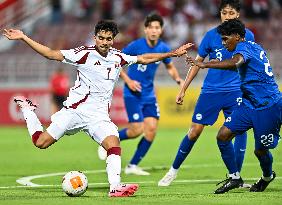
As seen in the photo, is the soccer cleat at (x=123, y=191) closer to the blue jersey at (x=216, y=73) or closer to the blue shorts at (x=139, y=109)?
the blue jersey at (x=216, y=73)

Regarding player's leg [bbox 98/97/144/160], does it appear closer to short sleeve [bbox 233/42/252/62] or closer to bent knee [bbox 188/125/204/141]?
bent knee [bbox 188/125/204/141]

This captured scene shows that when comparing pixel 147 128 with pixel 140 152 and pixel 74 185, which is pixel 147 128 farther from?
pixel 74 185

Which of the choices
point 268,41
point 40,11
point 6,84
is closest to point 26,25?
point 40,11

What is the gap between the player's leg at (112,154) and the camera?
9898mm

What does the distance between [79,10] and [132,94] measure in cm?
1610

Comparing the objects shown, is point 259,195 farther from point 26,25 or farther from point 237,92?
point 26,25

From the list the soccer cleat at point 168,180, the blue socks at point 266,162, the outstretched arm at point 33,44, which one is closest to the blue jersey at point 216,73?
the soccer cleat at point 168,180

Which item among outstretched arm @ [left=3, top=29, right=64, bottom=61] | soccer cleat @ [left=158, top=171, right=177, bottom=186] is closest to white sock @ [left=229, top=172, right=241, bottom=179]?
soccer cleat @ [left=158, top=171, right=177, bottom=186]

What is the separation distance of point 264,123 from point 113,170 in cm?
188

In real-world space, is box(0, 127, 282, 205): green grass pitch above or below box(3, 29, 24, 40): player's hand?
below

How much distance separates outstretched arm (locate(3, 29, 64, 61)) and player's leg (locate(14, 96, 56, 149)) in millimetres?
1031

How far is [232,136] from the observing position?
10.6 meters

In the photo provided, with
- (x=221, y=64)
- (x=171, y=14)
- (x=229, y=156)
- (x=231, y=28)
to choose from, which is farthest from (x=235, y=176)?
(x=171, y=14)

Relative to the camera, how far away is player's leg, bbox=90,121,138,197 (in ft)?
32.5
